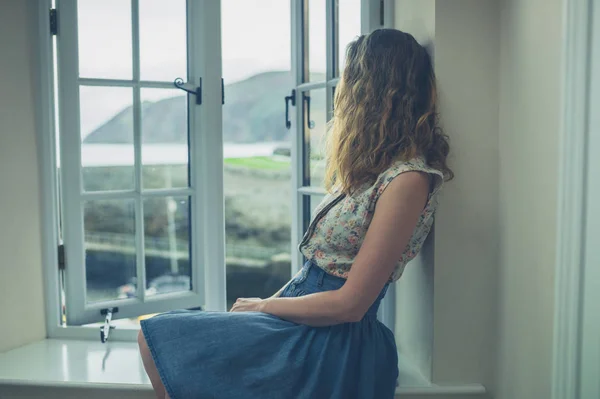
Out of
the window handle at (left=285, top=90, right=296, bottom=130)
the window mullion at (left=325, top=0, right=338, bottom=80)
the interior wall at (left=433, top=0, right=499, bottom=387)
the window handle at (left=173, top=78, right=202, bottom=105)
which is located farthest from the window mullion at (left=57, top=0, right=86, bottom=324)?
the interior wall at (left=433, top=0, right=499, bottom=387)

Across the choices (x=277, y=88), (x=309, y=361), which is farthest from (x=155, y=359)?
(x=277, y=88)

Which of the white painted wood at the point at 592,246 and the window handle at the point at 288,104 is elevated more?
the window handle at the point at 288,104

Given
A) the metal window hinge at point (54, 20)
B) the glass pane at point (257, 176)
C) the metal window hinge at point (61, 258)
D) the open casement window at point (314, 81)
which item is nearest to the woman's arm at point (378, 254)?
the open casement window at point (314, 81)

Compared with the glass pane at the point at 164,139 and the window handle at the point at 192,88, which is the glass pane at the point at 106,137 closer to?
the glass pane at the point at 164,139

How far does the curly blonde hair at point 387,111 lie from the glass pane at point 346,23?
1.56 feet

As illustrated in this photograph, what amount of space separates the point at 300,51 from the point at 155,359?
134cm

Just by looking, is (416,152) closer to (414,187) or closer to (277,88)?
(414,187)

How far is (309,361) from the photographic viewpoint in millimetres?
1520

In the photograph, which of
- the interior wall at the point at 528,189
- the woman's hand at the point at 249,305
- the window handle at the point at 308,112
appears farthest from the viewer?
the window handle at the point at 308,112

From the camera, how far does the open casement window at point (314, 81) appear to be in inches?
84.7

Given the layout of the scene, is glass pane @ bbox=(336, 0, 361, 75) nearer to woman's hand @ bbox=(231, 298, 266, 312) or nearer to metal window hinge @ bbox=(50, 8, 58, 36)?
woman's hand @ bbox=(231, 298, 266, 312)

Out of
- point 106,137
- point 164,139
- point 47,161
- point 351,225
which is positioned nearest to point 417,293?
point 351,225

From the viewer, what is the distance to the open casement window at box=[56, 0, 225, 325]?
2168 millimetres

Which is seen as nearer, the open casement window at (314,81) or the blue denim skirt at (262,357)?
the blue denim skirt at (262,357)
